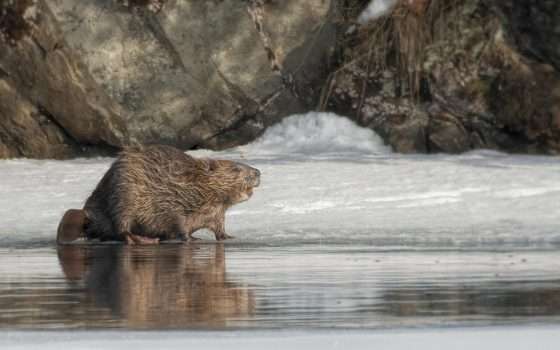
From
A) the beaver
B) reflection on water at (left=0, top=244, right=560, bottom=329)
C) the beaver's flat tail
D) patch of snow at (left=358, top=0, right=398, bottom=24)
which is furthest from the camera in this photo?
patch of snow at (left=358, top=0, right=398, bottom=24)

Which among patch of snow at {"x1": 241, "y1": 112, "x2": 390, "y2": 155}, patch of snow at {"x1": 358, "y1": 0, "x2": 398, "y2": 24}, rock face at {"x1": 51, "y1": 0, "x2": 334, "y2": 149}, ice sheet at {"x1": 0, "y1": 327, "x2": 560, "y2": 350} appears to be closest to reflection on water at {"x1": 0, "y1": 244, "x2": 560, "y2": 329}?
ice sheet at {"x1": 0, "y1": 327, "x2": 560, "y2": 350}

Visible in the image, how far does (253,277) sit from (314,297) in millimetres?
1181

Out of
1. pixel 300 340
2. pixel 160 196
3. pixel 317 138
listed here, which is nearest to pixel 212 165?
pixel 160 196

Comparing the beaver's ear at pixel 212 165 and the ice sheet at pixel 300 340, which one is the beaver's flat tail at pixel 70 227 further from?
the ice sheet at pixel 300 340

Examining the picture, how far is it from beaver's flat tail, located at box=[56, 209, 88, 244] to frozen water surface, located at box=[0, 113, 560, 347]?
106 millimetres

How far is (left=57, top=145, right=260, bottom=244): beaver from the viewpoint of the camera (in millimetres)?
11102

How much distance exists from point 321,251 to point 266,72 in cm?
729

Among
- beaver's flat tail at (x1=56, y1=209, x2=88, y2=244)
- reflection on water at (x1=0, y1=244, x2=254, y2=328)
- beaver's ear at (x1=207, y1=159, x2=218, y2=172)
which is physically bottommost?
reflection on water at (x1=0, y1=244, x2=254, y2=328)

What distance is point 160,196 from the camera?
11.3 m

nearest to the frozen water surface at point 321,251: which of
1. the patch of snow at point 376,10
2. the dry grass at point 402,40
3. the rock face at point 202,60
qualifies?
the rock face at point 202,60

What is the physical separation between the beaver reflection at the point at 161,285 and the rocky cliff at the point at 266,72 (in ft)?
18.9

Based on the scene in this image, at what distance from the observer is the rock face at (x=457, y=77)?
1549 centimetres

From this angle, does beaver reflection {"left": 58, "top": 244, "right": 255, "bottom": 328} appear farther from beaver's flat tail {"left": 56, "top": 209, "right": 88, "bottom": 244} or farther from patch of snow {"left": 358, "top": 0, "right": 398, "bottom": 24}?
patch of snow {"left": 358, "top": 0, "right": 398, "bottom": 24}

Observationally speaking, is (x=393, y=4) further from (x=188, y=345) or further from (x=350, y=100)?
(x=188, y=345)
